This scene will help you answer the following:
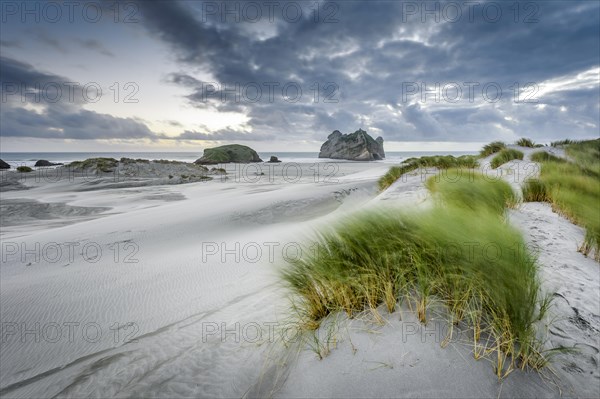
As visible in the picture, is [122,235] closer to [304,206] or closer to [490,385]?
[304,206]

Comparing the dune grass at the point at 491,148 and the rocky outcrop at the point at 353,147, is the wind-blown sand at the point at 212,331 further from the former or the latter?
the rocky outcrop at the point at 353,147

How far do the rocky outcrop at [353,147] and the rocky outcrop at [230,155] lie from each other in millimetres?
13358

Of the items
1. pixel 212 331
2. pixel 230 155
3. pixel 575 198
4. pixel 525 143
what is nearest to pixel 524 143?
pixel 525 143

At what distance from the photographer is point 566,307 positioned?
141 centimetres

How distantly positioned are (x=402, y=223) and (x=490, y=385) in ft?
3.16

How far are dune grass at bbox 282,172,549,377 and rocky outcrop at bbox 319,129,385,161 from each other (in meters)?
35.7

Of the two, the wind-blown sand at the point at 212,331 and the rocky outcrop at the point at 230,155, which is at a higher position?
the rocky outcrop at the point at 230,155

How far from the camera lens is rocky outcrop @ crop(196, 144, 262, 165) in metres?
28.9

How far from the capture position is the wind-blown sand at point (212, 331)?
109cm

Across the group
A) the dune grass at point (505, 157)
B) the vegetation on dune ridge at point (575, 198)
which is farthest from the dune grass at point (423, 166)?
the vegetation on dune ridge at point (575, 198)

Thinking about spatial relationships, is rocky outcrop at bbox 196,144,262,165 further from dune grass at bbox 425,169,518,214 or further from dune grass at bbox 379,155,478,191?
dune grass at bbox 425,169,518,214

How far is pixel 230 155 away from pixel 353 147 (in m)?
16.3

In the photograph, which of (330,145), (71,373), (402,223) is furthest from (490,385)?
(330,145)

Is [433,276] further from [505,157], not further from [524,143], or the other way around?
[524,143]
